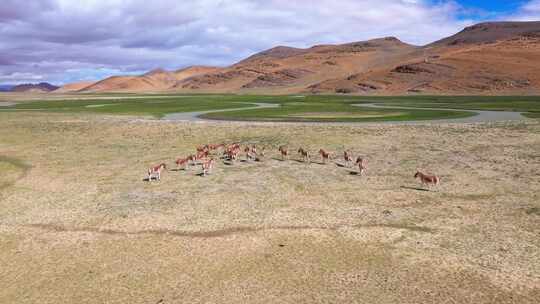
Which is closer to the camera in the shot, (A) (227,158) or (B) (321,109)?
(A) (227,158)

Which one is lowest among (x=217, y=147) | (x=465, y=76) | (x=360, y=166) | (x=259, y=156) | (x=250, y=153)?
(x=259, y=156)

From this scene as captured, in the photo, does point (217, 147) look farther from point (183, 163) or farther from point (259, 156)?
point (183, 163)

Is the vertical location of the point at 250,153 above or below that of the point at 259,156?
above

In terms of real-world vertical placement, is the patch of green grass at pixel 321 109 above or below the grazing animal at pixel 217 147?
above

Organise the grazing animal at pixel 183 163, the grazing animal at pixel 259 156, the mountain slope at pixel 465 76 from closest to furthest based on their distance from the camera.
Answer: the grazing animal at pixel 183 163
the grazing animal at pixel 259 156
the mountain slope at pixel 465 76

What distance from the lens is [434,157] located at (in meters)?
29.8

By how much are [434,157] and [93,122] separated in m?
38.9

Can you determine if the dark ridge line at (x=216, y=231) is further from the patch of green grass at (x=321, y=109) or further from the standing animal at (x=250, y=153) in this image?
the patch of green grass at (x=321, y=109)

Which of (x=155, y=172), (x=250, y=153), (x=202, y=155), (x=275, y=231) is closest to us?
(x=275, y=231)

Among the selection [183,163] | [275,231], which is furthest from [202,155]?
[275,231]

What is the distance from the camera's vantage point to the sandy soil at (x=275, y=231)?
12930 mm

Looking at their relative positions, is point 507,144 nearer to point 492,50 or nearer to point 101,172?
point 101,172

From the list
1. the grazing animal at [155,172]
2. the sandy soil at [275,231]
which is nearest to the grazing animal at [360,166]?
the sandy soil at [275,231]

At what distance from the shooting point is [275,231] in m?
17.1
